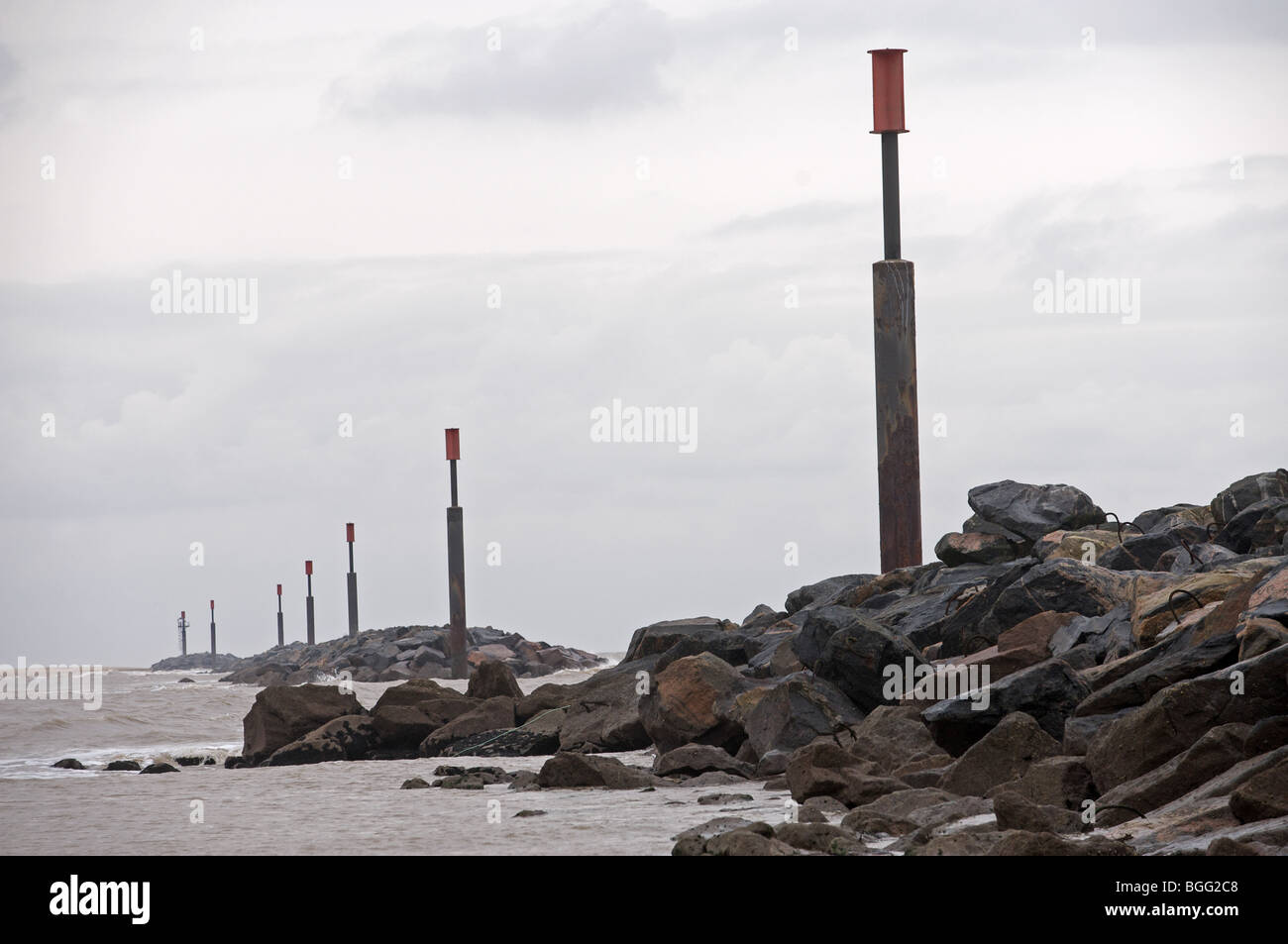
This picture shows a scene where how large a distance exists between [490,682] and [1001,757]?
7.75m

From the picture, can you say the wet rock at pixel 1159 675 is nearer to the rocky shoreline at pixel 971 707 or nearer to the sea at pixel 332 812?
the rocky shoreline at pixel 971 707

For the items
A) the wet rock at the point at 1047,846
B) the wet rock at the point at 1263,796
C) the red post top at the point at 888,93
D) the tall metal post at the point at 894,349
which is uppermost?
the red post top at the point at 888,93

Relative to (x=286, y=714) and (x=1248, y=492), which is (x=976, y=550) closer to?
(x=1248, y=492)

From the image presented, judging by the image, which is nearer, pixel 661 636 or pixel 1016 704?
pixel 1016 704

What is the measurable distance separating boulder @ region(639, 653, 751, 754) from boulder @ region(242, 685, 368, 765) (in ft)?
12.7

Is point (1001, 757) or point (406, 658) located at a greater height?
point (1001, 757)

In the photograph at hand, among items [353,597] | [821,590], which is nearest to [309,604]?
[353,597]

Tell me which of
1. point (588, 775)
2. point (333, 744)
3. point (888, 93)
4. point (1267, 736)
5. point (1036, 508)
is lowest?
point (333, 744)

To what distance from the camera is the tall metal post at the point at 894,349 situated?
582 inches

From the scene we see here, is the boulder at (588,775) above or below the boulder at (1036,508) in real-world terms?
below

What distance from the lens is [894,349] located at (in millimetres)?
14766

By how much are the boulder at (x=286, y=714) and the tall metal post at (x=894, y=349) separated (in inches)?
219

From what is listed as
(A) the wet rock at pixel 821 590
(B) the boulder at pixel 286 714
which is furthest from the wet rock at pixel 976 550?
(B) the boulder at pixel 286 714
